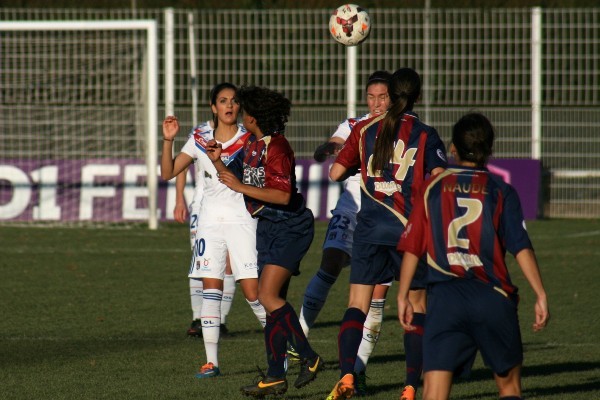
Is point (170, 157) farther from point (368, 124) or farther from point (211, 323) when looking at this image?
point (368, 124)

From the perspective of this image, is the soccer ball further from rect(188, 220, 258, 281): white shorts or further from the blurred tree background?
the blurred tree background

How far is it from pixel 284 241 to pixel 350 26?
3641 millimetres

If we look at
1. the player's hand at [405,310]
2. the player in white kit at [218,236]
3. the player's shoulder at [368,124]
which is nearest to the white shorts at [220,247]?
the player in white kit at [218,236]

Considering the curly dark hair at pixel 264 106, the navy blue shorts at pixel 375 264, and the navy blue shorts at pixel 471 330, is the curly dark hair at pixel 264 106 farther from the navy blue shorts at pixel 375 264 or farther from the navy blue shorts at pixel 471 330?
the navy blue shorts at pixel 471 330

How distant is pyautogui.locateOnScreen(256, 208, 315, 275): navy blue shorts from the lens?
23.3 feet

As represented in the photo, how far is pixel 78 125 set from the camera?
20.8 metres

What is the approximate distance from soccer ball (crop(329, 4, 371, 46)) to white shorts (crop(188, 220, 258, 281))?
8.43ft

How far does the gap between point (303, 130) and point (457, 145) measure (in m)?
16.3

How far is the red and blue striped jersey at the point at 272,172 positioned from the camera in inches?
277

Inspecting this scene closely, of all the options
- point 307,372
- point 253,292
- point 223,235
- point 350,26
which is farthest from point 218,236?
point 350,26

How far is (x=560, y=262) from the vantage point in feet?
50.0

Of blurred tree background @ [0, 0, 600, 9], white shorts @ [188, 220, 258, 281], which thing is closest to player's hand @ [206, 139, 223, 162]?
white shorts @ [188, 220, 258, 281]

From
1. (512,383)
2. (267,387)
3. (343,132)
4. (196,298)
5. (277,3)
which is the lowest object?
(267,387)

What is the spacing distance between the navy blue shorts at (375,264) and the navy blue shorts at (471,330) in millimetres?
1629
